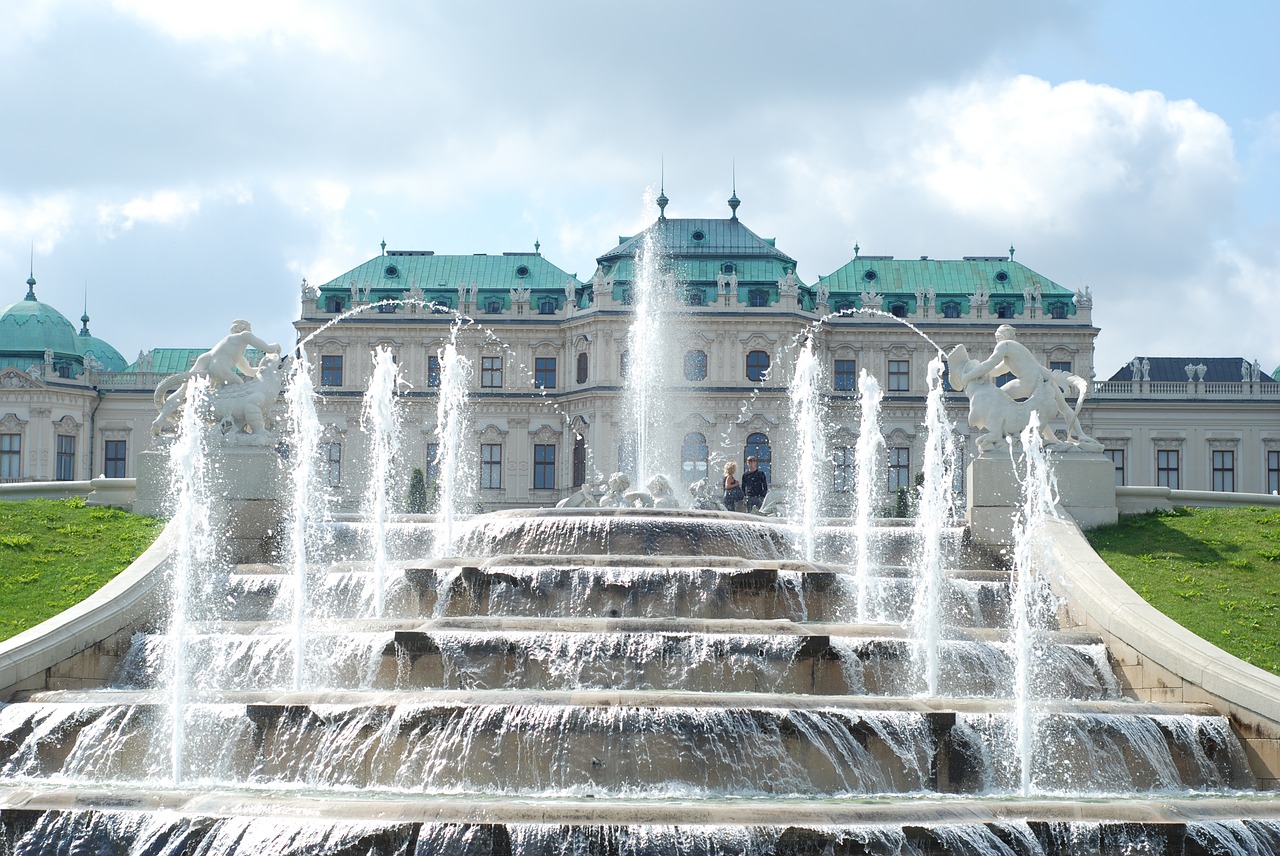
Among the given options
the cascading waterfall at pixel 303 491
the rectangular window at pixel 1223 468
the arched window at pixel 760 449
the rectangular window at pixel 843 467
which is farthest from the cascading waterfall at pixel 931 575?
the rectangular window at pixel 1223 468

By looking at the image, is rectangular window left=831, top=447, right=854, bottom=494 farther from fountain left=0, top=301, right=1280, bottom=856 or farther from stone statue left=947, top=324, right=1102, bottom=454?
fountain left=0, top=301, right=1280, bottom=856

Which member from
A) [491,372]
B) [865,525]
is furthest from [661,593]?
[491,372]

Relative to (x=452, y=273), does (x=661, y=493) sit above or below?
below

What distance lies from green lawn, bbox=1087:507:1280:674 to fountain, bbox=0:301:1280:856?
5.24ft

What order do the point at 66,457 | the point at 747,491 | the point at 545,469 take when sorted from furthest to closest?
the point at 66,457 < the point at 545,469 < the point at 747,491

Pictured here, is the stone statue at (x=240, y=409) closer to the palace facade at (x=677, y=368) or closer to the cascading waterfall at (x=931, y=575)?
the cascading waterfall at (x=931, y=575)

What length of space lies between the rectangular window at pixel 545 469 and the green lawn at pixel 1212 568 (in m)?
44.0

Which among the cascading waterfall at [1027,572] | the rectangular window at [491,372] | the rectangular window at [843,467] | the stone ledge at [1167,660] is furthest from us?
the rectangular window at [491,372]

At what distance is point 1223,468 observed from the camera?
6812 cm

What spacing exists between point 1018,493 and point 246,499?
12.1m

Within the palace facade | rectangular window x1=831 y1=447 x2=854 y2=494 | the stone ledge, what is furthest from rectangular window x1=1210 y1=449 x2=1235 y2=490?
the stone ledge

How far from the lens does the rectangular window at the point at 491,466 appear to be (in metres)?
67.5

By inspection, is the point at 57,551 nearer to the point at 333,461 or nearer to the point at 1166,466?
the point at 333,461

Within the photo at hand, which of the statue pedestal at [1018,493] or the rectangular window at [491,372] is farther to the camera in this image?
the rectangular window at [491,372]
